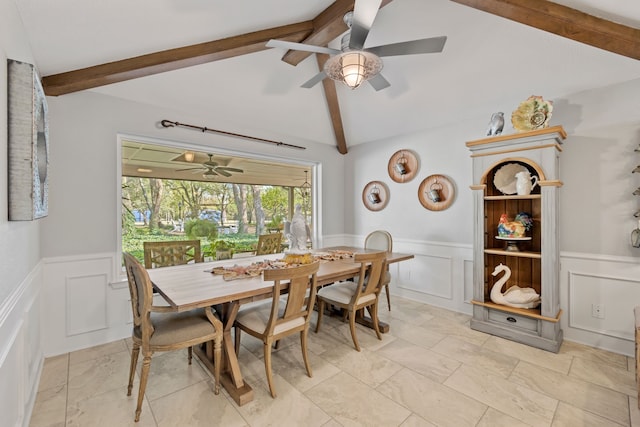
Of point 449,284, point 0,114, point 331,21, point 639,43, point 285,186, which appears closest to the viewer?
point 0,114

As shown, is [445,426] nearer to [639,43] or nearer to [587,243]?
Answer: [587,243]

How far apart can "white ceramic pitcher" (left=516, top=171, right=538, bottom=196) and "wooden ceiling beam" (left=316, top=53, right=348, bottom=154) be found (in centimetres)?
243

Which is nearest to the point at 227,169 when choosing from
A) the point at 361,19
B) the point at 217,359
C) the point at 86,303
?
the point at 86,303

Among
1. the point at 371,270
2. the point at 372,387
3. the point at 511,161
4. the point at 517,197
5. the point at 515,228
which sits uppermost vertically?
the point at 511,161

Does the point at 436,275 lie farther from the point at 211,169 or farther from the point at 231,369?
the point at 211,169

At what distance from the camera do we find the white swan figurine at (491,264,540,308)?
275 cm

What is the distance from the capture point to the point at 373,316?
9.19 feet

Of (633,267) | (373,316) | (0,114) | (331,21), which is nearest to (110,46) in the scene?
(0,114)

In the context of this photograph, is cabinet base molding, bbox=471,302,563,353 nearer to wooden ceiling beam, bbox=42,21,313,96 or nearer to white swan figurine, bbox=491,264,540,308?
white swan figurine, bbox=491,264,540,308

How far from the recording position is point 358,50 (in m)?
2.05

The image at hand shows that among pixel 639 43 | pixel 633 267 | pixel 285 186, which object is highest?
pixel 639 43

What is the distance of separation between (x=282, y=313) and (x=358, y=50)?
207 centimetres

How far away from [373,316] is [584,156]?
8.50 ft

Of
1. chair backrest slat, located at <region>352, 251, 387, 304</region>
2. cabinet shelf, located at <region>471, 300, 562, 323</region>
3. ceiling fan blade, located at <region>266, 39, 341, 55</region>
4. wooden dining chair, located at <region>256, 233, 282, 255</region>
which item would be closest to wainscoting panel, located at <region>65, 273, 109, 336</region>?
wooden dining chair, located at <region>256, 233, 282, 255</region>
